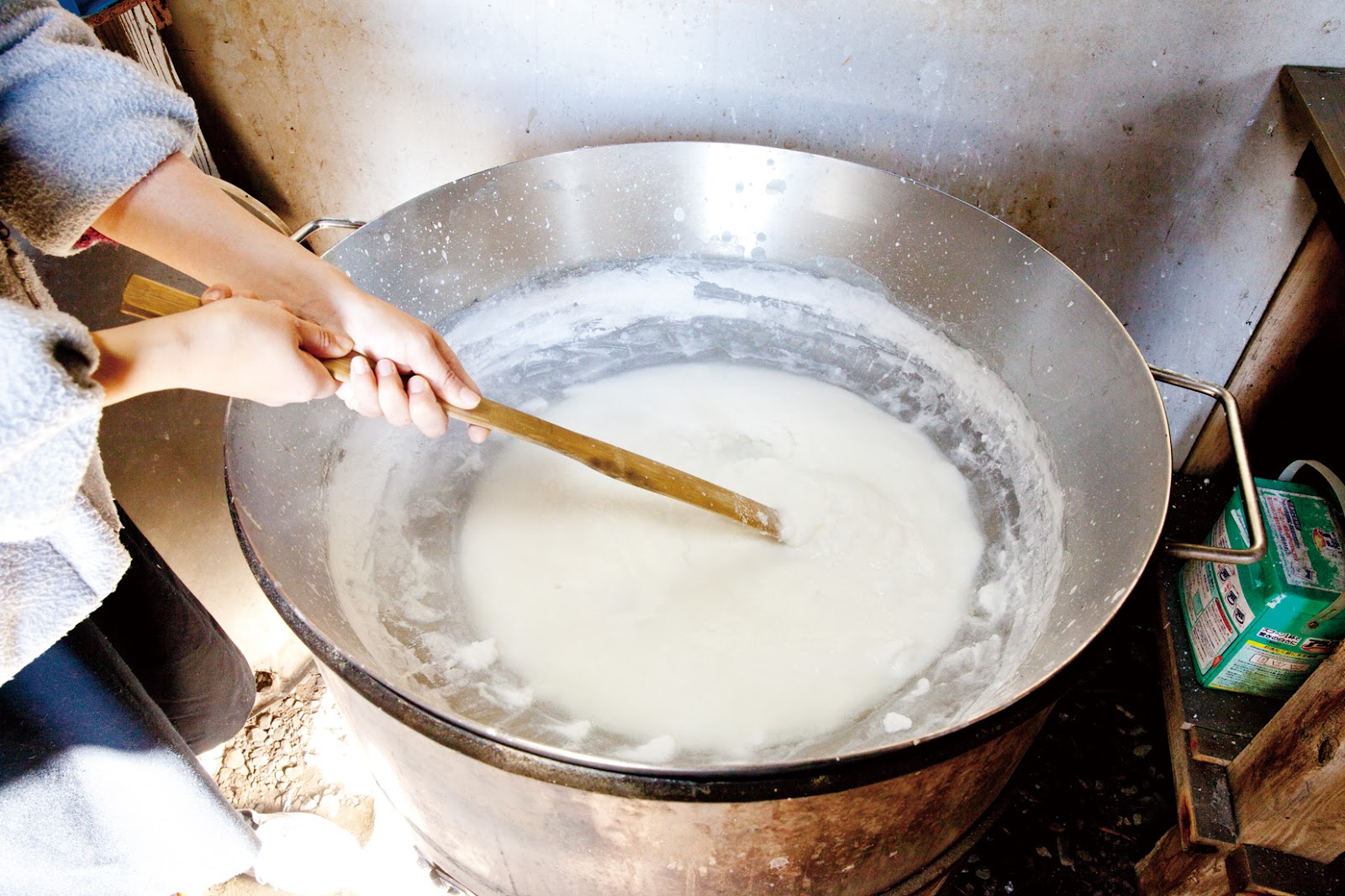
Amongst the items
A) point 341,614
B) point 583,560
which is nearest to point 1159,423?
point 583,560

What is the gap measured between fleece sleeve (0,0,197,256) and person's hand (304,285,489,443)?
0.23 metres

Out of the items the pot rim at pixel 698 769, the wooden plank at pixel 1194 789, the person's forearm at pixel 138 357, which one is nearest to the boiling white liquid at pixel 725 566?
the pot rim at pixel 698 769

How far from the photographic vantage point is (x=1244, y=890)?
108 cm

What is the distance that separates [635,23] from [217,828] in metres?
1.36

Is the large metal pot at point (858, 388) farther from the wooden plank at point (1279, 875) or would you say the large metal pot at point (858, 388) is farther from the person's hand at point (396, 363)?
the wooden plank at point (1279, 875)

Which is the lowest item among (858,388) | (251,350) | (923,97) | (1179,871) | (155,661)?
(1179,871)

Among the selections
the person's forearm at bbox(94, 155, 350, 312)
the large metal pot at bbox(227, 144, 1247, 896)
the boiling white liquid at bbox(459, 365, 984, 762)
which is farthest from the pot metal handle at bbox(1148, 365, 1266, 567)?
the person's forearm at bbox(94, 155, 350, 312)

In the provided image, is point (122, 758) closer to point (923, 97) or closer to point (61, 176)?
point (61, 176)

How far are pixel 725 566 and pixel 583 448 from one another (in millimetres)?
282

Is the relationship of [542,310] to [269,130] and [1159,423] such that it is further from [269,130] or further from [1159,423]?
[1159,423]

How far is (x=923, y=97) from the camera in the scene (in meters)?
1.35

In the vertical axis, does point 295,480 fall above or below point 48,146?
below

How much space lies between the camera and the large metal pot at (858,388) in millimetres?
729

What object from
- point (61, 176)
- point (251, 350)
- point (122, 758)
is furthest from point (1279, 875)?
point (61, 176)
